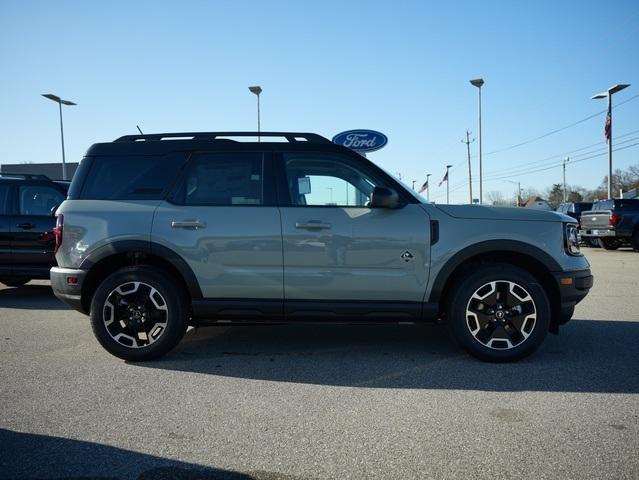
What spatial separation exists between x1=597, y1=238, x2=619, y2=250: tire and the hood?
15592 mm

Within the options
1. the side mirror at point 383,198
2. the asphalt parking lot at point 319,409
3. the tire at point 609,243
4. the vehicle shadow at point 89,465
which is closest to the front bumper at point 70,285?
the asphalt parking lot at point 319,409

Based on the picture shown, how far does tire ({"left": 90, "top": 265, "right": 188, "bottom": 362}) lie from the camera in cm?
445

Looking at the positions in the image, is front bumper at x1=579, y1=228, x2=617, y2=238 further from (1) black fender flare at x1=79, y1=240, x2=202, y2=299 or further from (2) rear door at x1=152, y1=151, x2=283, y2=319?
(1) black fender flare at x1=79, y1=240, x2=202, y2=299

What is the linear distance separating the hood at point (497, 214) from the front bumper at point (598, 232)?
14257 mm

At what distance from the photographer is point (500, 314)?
435cm

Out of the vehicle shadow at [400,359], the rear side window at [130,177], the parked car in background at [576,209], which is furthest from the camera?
the parked car in background at [576,209]

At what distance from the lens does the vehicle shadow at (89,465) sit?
251 centimetres

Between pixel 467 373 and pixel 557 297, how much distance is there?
3.74 ft

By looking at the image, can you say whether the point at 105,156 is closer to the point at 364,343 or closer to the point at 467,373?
the point at 364,343

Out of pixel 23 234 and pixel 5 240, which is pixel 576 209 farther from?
pixel 5 240

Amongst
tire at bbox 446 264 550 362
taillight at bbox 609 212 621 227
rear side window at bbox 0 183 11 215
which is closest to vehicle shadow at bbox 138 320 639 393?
tire at bbox 446 264 550 362

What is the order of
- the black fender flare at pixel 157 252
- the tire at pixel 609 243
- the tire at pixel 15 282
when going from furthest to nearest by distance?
the tire at pixel 609 243, the tire at pixel 15 282, the black fender flare at pixel 157 252

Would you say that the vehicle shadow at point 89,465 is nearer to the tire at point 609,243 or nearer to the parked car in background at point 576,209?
the tire at point 609,243

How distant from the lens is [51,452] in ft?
9.03
